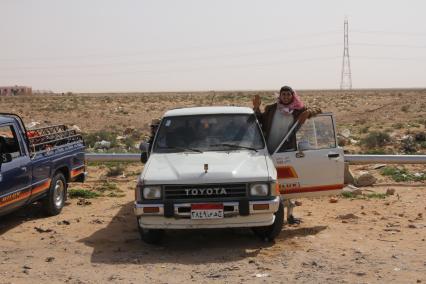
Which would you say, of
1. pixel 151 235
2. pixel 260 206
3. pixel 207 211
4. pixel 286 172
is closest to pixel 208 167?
pixel 207 211

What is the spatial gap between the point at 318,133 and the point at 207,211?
2550mm

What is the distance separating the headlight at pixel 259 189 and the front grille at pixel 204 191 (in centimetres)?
9

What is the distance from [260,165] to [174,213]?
1.32m

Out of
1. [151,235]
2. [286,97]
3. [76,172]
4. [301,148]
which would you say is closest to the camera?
[151,235]

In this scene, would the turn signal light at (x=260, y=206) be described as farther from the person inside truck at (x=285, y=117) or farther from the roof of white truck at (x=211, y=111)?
the roof of white truck at (x=211, y=111)

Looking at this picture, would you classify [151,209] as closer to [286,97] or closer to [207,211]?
[207,211]

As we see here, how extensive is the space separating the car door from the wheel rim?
1091 mm

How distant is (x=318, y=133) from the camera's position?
9219 millimetres

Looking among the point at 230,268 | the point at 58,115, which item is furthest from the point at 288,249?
the point at 58,115

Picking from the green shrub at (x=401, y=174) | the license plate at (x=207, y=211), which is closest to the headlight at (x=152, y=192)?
the license plate at (x=207, y=211)

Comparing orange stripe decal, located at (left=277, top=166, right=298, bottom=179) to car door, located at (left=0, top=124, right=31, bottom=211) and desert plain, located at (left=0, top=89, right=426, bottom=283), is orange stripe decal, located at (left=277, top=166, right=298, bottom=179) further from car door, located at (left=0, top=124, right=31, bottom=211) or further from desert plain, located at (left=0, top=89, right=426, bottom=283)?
car door, located at (left=0, top=124, right=31, bottom=211)

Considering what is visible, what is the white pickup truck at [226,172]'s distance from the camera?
7598 mm

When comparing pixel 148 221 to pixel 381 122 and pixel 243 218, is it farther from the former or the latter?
pixel 381 122

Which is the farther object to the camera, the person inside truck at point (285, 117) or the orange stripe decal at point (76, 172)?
the orange stripe decal at point (76, 172)
